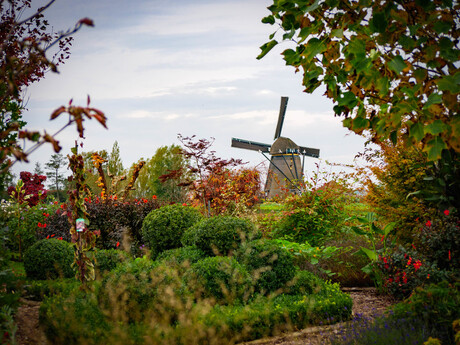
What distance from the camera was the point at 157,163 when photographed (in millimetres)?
21266

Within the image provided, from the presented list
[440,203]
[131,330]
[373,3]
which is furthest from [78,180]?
[440,203]

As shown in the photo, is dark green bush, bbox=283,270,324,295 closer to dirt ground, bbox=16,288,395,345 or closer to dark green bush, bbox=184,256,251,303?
dirt ground, bbox=16,288,395,345

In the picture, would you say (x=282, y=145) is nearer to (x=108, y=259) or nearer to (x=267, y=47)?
(x=108, y=259)

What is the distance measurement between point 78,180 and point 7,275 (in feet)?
4.54

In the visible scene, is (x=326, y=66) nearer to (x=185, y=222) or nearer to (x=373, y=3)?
(x=373, y=3)

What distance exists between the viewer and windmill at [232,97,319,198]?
17953mm

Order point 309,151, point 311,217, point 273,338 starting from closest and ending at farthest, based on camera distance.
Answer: point 273,338
point 311,217
point 309,151

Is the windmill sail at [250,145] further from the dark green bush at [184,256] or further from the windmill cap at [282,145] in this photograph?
the dark green bush at [184,256]

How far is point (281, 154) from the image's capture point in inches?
738

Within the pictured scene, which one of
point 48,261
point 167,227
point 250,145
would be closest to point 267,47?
point 167,227

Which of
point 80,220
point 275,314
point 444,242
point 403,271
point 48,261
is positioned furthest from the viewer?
point 48,261

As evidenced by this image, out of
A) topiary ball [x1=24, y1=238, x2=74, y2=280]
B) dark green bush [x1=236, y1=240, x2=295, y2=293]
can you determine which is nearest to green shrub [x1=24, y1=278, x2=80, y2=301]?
topiary ball [x1=24, y1=238, x2=74, y2=280]

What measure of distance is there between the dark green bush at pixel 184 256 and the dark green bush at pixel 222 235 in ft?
0.43

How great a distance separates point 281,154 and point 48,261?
13.7m
